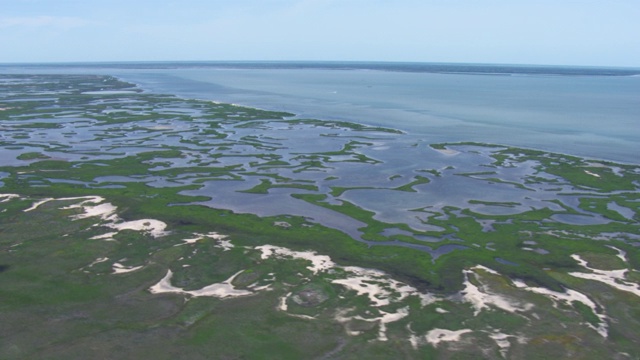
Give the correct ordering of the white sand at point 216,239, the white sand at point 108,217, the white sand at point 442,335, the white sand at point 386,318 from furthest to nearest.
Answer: the white sand at point 108,217 < the white sand at point 216,239 < the white sand at point 386,318 < the white sand at point 442,335

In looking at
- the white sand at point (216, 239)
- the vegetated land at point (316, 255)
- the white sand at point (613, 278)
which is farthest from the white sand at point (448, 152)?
the white sand at point (216, 239)

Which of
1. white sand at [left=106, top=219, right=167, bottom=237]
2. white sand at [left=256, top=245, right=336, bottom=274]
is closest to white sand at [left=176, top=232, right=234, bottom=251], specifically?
white sand at [left=256, top=245, right=336, bottom=274]

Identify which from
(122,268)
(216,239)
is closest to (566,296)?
(216,239)

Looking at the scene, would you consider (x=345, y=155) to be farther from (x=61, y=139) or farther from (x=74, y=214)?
(x=61, y=139)

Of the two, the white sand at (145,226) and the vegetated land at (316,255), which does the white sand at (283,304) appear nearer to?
the vegetated land at (316,255)

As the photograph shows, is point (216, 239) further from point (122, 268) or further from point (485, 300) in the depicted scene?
point (485, 300)

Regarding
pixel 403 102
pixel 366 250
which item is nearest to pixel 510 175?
pixel 366 250
